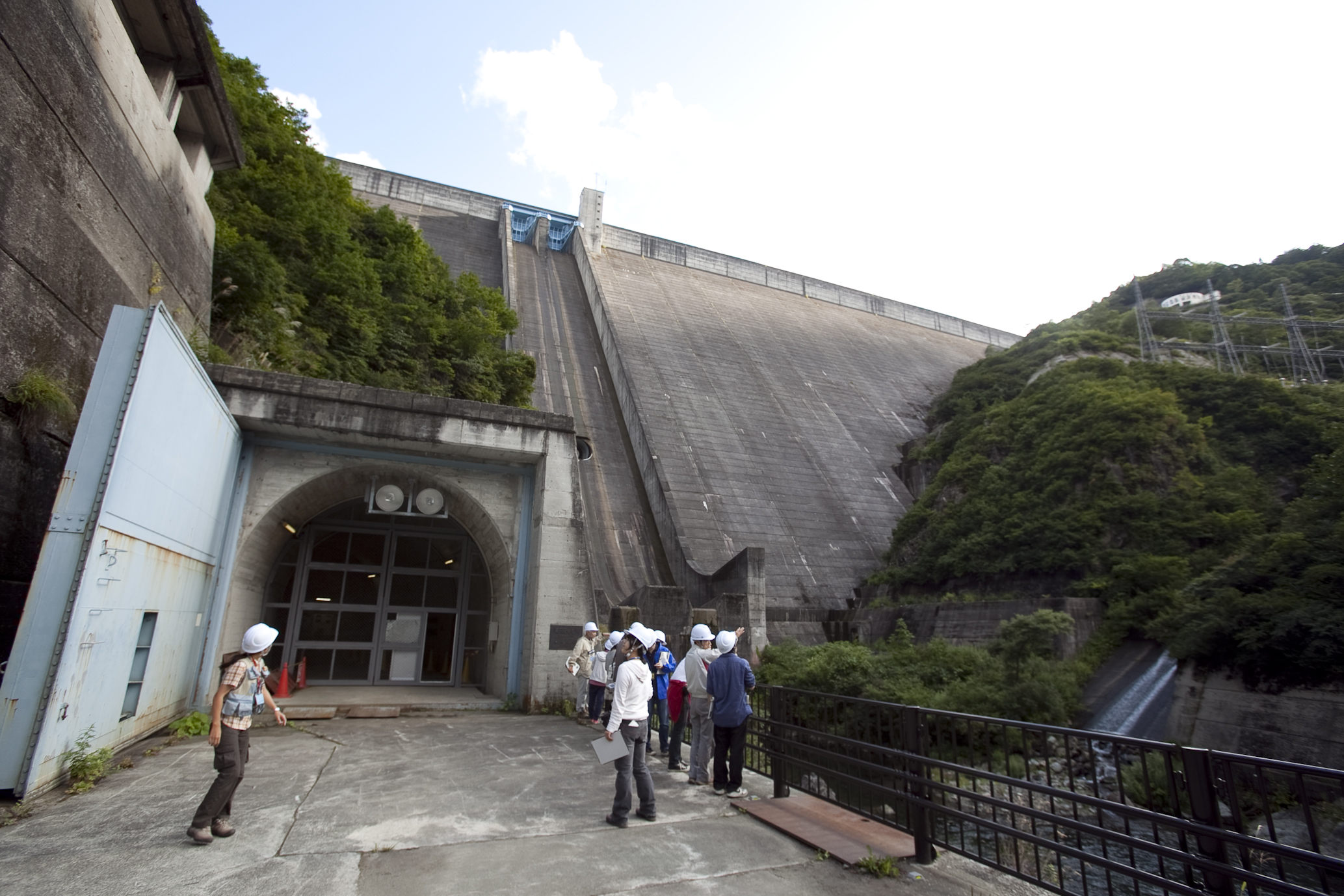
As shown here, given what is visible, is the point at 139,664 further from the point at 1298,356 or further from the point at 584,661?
the point at 1298,356

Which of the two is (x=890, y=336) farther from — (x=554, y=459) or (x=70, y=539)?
(x=70, y=539)

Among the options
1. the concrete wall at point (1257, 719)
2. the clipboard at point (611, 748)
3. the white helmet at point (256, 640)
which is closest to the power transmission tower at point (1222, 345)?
the concrete wall at point (1257, 719)

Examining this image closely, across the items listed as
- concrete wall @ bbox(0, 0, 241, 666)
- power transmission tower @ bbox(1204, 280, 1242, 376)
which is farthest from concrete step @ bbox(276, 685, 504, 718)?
power transmission tower @ bbox(1204, 280, 1242, 376)

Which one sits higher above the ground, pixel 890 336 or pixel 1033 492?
pixel 890 336

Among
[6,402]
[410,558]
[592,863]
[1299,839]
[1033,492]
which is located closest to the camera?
[592,863]

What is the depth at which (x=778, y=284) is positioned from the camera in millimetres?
45250

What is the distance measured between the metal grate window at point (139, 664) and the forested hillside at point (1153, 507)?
1360 centimetres

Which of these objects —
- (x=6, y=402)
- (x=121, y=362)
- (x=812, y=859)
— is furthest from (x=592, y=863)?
(x=6, y=402)

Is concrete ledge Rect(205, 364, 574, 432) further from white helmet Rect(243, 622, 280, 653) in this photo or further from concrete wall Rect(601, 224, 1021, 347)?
concrete wall Rect(601, 224, 1021, 347)

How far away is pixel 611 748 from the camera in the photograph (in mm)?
5141

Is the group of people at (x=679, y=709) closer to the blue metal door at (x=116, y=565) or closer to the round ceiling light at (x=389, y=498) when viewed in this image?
the blue metal door at (x=116, y=565)

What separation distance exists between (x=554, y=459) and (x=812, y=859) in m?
8.51

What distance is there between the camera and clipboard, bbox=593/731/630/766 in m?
5.11

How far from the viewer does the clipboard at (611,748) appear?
511 centimetres
